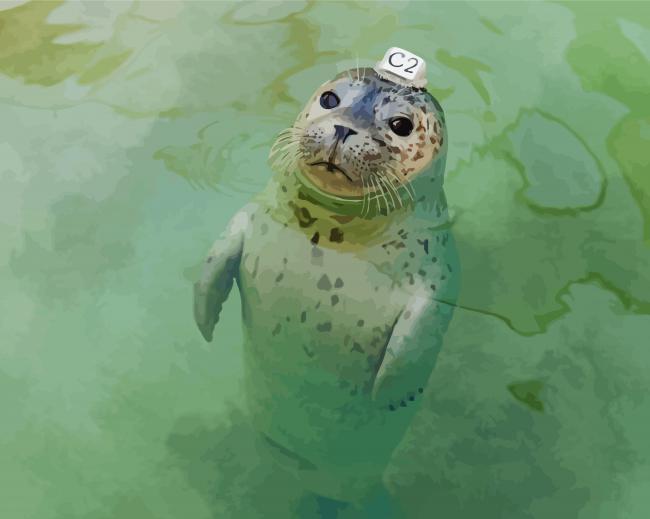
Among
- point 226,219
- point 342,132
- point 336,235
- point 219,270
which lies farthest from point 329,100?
point 226,219

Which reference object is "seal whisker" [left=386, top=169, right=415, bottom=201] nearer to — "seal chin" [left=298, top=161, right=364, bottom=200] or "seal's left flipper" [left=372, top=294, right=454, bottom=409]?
"seal chin" [left=298, top=161, right=364, bottom=200]

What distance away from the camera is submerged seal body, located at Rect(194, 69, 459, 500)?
1342 millimetres

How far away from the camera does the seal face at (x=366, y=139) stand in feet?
4.28

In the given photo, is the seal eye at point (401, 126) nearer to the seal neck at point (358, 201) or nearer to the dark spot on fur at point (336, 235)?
the seal neck at point (358, 201)

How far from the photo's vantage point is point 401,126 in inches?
53.1

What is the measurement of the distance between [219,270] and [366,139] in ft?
1.22

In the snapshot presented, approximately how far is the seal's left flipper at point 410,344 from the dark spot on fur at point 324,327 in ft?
0.36

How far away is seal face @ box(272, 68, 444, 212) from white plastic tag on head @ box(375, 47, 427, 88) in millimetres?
14

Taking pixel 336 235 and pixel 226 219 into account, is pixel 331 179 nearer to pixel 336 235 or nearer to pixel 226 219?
pixel 336 235

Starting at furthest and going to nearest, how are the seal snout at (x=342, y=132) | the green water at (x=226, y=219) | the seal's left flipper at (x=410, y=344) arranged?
1. the green water at (x=226, y=219)
2. the seal's left flipper at (x=410, y=344)
3. the seal snout at (x=342, y=132)

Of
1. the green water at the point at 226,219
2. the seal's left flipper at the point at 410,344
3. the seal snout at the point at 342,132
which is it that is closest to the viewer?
the seal snout at the point at 342,132

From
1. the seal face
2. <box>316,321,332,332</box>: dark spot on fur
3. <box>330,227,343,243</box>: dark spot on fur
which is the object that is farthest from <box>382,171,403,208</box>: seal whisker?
<box>316,321,332,332</box>: dark spot on fur

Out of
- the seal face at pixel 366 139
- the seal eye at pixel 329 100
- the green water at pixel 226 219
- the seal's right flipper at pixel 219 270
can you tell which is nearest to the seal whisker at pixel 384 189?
the seal face at pixel 366 139

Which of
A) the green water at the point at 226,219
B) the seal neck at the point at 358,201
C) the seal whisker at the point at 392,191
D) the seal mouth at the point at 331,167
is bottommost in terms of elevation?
the green water at the point at 226,219
